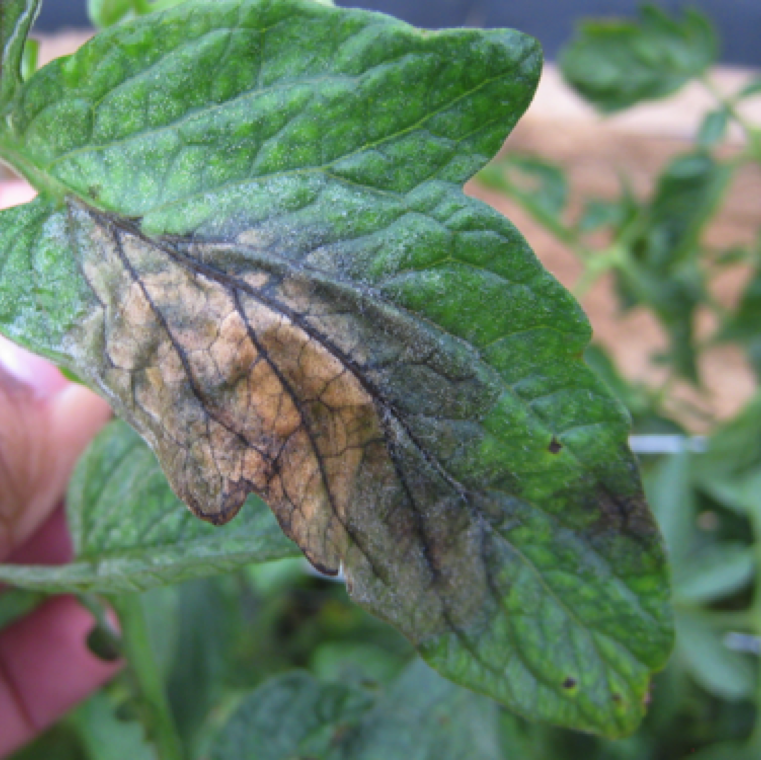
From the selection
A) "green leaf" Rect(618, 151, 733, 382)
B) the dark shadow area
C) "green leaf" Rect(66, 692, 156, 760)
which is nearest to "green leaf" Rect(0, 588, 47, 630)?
"green leaf" Rect(66, 692, 156, 760)

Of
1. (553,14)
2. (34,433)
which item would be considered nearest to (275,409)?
(34,433)

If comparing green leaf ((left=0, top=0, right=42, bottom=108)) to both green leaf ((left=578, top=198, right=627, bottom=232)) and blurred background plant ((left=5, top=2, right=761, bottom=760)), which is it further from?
green leaf ((left=578, top=198, right=627, bottom=232))

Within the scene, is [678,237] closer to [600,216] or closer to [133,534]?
[600,216]

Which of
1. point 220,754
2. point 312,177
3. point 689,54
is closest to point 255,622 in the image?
point 220,754

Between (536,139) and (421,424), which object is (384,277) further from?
(536,139)

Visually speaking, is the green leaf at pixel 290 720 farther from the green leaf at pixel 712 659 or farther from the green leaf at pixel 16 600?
the green leaf at pixel 712 659
